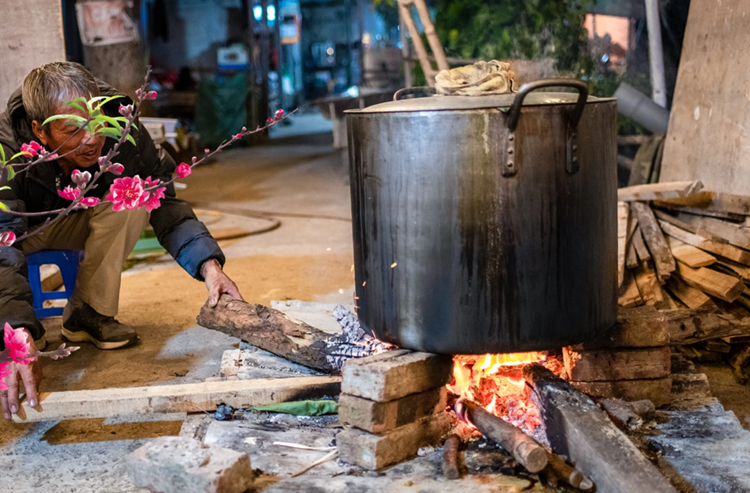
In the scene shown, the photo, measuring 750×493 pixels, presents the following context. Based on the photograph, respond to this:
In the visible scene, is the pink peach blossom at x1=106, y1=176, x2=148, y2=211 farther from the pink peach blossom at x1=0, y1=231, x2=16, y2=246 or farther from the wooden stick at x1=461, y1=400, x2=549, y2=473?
the wooden stick at x1=461, y1=400, x2=549, y2=473

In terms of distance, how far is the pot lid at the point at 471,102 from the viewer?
6.91 feet

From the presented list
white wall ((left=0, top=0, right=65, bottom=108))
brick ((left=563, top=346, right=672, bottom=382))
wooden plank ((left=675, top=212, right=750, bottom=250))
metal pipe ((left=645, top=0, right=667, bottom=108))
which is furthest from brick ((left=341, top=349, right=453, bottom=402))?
metal pipe ((left=645, top=0, right=667, bottom=108))

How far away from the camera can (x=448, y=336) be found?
2.23 meters

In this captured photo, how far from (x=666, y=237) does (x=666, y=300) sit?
19.3 inches

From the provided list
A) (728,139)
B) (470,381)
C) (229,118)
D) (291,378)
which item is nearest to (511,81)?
(470,381)

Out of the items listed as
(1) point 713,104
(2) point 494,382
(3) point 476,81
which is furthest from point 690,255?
(3) point 476,81

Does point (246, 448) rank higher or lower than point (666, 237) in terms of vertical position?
lower

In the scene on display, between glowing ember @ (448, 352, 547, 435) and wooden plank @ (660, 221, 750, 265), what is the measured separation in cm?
143

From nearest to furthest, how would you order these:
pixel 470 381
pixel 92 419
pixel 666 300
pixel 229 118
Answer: pixel 470 381
pixel 92 419
pixel 666 300
pixel 229 118

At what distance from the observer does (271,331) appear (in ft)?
9.53

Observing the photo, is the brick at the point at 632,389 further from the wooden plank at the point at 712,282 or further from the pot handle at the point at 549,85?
the wooden plank at the point at 712,282

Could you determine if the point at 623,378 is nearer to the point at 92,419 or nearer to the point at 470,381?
the point at 470,381

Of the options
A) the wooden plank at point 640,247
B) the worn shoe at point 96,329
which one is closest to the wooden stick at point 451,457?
the wooden plank at point 640,247

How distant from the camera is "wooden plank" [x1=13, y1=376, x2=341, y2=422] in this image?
246 cm
